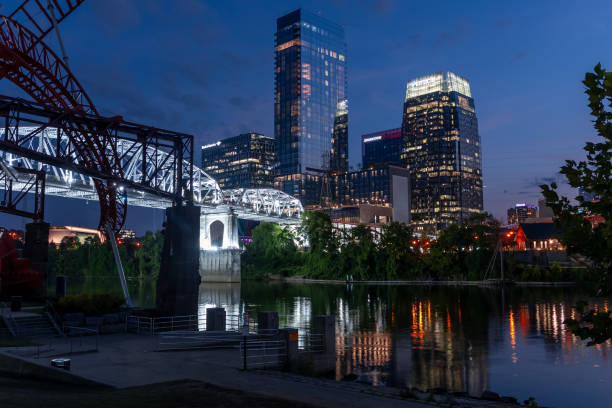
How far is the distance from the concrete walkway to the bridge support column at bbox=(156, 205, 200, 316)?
26.1 feet

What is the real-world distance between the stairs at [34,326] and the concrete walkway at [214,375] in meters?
5.08

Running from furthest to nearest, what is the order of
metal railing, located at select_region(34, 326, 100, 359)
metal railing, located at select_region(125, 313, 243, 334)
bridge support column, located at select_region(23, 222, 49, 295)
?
bridge support column, located at select_region(23, 222, 49, 295), metal railing, located at select_region(125, 313, 243, 334), metal railing, located at select_region(34, 326, 100, 359)

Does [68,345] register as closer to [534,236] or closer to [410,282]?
[410,282]

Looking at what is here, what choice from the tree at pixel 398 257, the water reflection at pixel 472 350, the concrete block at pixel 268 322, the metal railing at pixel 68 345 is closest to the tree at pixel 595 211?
the water reflection at pixel 472 350

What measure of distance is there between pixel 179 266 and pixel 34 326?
8.35m

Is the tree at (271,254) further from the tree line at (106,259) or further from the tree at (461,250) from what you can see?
the tree at (461,250)

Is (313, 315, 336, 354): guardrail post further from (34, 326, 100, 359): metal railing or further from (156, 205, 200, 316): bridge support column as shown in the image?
(156, 205, 200, 316): bridge support column

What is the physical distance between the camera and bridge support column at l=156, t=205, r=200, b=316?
31.3 m

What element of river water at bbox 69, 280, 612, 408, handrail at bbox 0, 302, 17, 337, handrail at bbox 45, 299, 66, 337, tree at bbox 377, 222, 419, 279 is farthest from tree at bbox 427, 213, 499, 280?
handrail at bbox 0, 302, 17, 337

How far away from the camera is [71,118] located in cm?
3053

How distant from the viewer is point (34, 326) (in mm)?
26719

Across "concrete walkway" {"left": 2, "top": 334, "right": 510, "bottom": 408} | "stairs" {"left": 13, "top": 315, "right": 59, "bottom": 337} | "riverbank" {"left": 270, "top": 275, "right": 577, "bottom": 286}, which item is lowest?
"riverbank" {"left": 270, "top": 275, "right": 577, "bottom": 286}

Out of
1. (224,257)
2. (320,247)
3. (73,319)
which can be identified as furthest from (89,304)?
(224,257)

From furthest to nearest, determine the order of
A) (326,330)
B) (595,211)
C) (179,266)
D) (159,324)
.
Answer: (179,266), (159,324), (326,330), (595,211)
